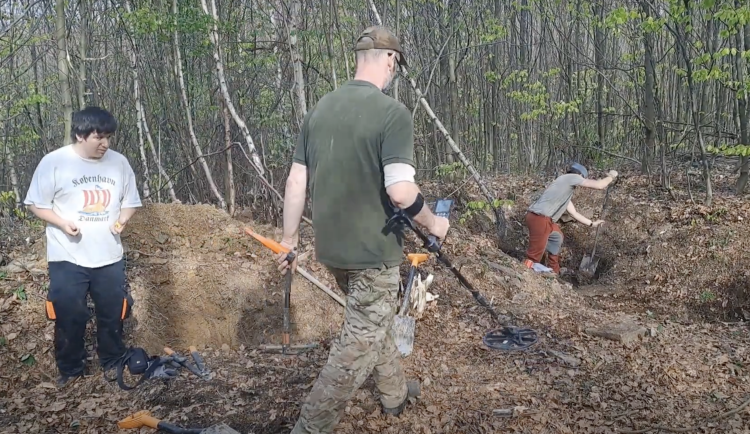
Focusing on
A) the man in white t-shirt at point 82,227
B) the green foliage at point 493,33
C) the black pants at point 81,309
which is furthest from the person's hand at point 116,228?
the green foliage at point 493,33

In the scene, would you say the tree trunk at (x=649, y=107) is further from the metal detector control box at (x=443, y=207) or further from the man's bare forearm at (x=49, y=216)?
the man's bare forearm at (x=49, y=216)

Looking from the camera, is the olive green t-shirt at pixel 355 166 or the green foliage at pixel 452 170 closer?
the olive green t-shirt at pixel 355 166

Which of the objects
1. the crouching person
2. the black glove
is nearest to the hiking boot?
the black glove

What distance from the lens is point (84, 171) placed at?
13.0 ft

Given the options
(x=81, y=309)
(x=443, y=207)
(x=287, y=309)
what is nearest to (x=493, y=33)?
(x=443, y=207)

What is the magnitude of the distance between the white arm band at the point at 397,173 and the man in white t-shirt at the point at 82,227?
2.23 m

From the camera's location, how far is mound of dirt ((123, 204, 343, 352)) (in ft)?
17.2

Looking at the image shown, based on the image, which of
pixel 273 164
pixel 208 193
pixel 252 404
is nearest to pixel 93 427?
pixel 252 404

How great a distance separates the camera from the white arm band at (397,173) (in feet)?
9.23

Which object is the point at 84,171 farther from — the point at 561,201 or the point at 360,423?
the point at 561,201

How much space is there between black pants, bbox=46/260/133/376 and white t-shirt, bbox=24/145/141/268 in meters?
0.09

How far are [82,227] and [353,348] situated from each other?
2245 millimetres

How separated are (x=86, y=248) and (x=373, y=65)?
2.48 metres

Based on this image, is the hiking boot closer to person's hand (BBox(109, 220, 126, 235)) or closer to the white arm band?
the white arm band
